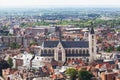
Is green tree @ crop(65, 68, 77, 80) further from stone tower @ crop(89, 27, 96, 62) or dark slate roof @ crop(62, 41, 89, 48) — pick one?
dark slate roof @ crop(62, 41, 89, 48)

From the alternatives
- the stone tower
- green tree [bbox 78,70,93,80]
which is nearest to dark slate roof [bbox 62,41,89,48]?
the stone tower

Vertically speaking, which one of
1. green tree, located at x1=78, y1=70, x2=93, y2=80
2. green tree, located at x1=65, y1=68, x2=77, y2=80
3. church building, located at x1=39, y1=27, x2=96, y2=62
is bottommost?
church building, located at x1=39, y1=27, x2=96, y2=62

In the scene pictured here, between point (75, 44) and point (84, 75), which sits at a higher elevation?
point (84, 75)

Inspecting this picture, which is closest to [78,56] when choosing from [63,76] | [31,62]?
[31,62]

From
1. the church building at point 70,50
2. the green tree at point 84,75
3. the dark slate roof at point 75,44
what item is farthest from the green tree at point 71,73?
the dark slate roof at point 75,44

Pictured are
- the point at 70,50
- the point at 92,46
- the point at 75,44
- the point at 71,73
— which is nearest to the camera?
the point at 71,73

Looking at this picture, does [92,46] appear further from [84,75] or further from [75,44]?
[84,75]

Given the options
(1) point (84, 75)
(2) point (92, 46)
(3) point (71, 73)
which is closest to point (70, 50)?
(2) point (92, 46)

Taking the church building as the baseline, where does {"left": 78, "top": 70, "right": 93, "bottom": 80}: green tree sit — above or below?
above

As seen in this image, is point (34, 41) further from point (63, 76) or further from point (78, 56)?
point (63, 76)
